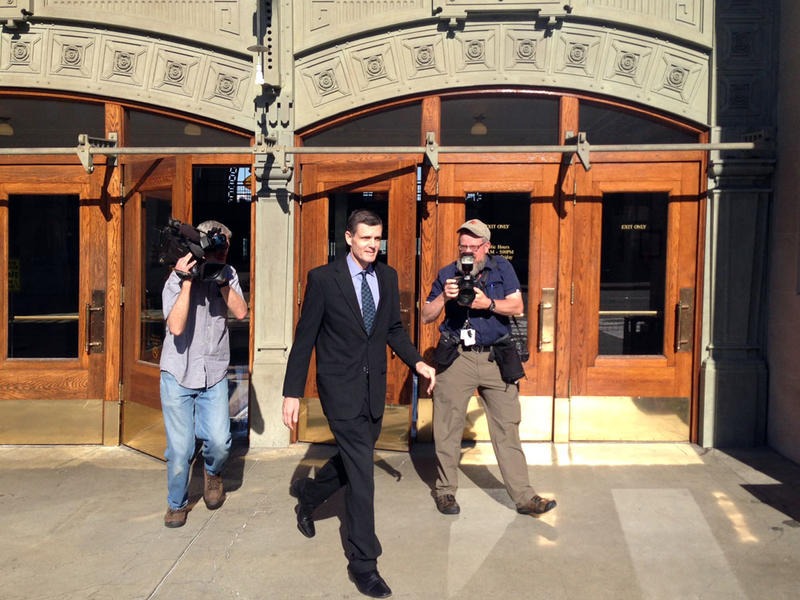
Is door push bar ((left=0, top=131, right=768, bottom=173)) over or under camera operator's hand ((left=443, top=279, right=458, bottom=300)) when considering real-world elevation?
over

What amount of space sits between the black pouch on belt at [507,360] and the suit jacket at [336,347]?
1.03 metres

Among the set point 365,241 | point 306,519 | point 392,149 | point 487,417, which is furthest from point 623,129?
point 306,519

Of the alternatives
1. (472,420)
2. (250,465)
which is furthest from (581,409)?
(250,465)

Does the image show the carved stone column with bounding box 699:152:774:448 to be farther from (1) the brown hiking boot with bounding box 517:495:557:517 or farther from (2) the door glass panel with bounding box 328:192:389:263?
(2) the door glass panel with bounding box 328:192:389:263

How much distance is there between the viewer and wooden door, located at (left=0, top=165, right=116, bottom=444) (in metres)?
6.12

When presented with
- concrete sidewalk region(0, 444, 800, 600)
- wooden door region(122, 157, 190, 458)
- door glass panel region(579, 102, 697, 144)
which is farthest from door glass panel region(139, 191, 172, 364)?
door glass panel region(579, 102, 697, 144)

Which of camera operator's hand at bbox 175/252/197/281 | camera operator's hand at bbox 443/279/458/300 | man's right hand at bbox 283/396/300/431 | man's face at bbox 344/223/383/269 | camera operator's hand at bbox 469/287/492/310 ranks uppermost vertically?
man's face at bbox 344/223/383/269

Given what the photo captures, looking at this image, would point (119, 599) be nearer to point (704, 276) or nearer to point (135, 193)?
point (135, 193)

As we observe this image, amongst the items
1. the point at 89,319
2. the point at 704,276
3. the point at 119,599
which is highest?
the point at 704,276

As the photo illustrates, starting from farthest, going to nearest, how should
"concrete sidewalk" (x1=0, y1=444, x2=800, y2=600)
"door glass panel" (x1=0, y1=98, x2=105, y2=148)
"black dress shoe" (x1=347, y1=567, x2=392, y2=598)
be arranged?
"door glass panel" (x1=0, y1=98, x2=105, y2=148)
"concrete sidewalk" (x1=0, y1=444, x2=800, y2=600)
"black dress shoe" (x1=347, y1=567, x2=392, y2=598)

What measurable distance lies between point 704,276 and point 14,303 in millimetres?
6059

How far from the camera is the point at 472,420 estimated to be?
6105 mm

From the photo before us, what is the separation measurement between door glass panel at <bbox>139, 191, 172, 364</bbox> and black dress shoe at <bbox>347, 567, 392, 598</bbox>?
331 centimetres

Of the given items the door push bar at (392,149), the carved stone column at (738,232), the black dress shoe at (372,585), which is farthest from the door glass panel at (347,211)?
the black dress shoe at (372,585)
